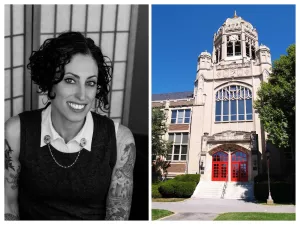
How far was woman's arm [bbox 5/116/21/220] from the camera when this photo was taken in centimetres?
555

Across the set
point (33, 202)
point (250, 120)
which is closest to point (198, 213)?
point (33, 202)

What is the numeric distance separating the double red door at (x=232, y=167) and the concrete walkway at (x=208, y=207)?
5.09ft

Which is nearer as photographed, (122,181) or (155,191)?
(122,181)

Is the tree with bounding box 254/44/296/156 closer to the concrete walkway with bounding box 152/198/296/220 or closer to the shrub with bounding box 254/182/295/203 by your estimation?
the shrub with bounding box 254/182/295/203

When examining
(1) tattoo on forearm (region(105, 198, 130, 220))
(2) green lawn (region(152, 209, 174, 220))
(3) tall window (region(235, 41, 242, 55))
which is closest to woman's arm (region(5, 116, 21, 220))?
(1) tattoo on forearm (region(105, 198, 130, 220))

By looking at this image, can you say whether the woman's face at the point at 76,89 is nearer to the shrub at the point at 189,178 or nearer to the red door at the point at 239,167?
the shrub at the point at 189,178

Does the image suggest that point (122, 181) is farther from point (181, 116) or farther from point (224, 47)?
point (224, 47)

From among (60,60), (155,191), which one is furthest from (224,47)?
(60,60)

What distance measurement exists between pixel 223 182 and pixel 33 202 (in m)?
6.27

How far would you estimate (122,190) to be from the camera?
226 inches

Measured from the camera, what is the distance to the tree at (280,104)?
9.34m

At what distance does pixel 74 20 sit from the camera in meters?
6.06

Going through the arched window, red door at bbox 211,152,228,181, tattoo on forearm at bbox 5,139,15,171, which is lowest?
red door at bbox 211,152,228,181

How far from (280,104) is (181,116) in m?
3.46
